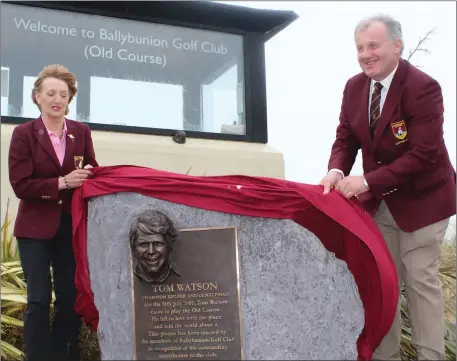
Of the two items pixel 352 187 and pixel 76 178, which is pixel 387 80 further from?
pixel 76 178

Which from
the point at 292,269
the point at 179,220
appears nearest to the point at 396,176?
the point at 292,269

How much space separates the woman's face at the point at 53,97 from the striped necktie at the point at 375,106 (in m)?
1.86

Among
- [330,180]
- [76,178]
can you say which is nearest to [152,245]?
[76,178]

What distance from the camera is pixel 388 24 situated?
3248 mm

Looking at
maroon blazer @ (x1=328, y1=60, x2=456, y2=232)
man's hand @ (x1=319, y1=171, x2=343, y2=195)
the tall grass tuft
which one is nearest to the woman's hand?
the tall grass tuft

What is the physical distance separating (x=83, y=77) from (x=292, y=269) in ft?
12.1

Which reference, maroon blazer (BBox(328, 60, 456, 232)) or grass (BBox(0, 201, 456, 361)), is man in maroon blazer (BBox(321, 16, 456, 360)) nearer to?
Result: maroon blazer (BBox(328, 60, 456, 232))

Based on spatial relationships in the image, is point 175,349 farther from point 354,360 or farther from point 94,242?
point 354,360

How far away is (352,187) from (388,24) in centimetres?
94

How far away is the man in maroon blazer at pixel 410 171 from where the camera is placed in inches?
125

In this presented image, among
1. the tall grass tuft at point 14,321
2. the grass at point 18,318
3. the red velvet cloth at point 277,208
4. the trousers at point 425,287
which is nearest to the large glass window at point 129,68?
the grass at point 18,318

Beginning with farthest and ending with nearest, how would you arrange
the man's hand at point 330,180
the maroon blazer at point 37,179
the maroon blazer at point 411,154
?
the maroon blazer at point 37,179 < the man's hand at point 330,180 < the maroon blazer at point 411,154

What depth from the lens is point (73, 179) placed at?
3322 millimetres

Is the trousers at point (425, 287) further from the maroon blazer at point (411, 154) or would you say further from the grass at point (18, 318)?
the grass at point (18, 318)
